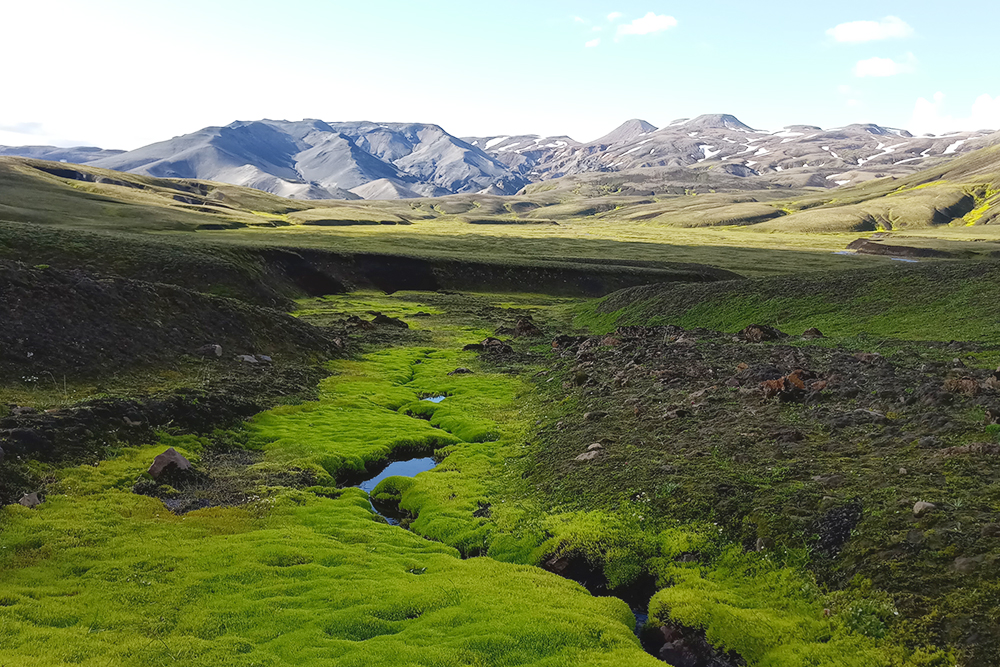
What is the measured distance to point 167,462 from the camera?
29.6 metres

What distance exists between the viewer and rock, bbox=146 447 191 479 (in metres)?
29.0

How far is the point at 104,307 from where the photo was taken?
156 feet

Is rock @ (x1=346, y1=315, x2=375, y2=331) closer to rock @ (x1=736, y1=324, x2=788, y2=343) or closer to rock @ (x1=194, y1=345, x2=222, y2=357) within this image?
rock @ (x1=194, y1=345, x2=222, y2=357)

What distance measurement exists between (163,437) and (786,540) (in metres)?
30.1

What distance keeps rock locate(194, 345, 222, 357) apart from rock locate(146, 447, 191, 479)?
67.5 ft

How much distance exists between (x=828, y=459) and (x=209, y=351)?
43597mm

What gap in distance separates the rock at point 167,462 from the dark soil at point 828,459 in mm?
16687

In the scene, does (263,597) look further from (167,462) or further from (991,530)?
(991,530)

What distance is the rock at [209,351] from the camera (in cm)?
4951

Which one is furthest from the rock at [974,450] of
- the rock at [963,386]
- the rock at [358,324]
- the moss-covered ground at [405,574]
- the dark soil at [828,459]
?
the rock at [358,324]

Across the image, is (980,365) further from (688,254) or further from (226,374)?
(688,254)

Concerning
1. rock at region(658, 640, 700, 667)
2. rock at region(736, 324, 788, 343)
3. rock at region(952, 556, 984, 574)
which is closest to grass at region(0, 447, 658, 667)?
rock at region(658, 640, 700, 667)

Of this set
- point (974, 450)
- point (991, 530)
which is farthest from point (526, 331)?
point (991, 530)

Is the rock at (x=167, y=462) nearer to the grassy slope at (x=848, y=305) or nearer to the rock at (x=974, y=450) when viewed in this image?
the rock at (x=974, y=450)
